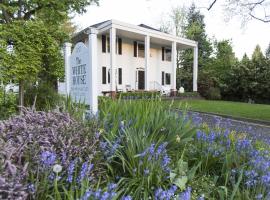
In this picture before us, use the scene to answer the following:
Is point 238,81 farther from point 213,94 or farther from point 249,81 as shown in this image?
point 213,94

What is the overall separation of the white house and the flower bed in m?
17.2

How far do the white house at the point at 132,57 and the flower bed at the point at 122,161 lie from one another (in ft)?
56.5

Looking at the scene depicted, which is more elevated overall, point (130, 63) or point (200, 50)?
point (200, 50)

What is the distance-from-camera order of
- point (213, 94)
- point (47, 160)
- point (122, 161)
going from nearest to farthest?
point (47, 160) < point (122, 161) < point (213, 94)

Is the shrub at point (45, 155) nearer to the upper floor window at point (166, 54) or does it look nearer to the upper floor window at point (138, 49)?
the upper floor window at point (138, 49)

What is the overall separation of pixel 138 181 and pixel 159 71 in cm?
2703

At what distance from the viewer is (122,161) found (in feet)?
9.10

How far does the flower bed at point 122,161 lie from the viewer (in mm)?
2102

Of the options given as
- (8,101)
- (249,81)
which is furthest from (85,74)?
(249,81)

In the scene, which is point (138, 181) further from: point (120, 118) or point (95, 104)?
point (95, 104)

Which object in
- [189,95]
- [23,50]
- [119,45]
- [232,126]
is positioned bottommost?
[232,126]

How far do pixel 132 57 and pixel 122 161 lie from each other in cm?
2452

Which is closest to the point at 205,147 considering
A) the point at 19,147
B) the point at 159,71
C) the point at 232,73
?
the point at 19,147

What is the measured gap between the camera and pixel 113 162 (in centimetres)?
292
